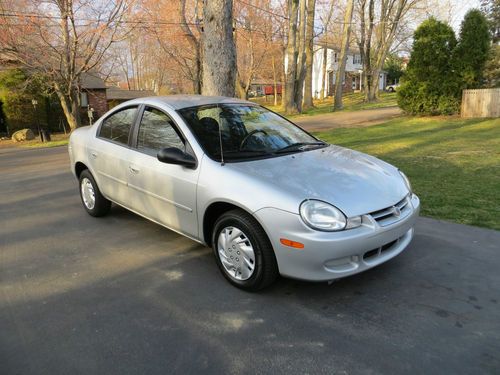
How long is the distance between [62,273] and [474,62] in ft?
59.2

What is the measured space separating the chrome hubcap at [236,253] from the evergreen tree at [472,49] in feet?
55.6

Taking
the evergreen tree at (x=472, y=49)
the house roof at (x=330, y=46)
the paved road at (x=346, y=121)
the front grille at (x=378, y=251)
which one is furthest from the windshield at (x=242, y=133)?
the house roof at (x=330, y=46)

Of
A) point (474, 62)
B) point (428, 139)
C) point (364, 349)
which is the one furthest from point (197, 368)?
point (474, 62)

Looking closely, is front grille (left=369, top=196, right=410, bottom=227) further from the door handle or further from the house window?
the house window

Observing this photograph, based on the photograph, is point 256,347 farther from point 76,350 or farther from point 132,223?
point 132,223

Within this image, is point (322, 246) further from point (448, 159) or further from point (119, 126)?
point (448, 159)

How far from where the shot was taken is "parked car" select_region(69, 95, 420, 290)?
3.12m

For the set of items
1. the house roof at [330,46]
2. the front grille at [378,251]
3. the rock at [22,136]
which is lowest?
the rock at [22,136]

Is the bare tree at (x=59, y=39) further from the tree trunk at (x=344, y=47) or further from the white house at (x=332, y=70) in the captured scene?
the white house at (x=332, y=70)

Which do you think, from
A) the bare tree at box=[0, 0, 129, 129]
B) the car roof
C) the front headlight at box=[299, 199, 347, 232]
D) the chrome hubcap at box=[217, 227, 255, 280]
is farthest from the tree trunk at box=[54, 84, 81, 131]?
the front headlight at box=[299, 199, 347, 232]

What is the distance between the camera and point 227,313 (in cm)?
322

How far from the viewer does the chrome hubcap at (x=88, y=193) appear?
559cm

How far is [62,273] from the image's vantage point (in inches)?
158

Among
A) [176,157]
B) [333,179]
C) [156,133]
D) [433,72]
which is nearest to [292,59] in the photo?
[433,72]
